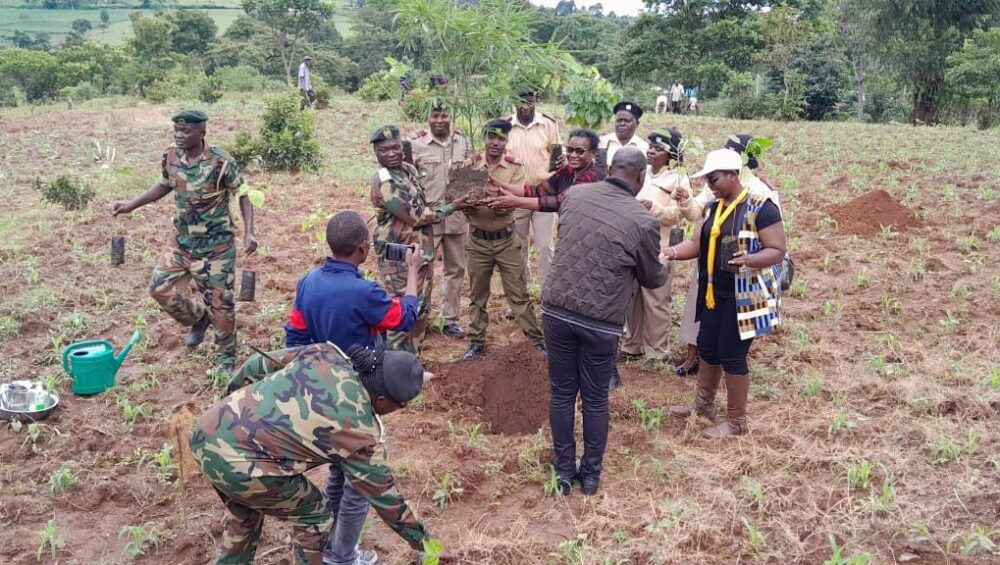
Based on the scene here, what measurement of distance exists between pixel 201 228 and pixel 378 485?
117 inches

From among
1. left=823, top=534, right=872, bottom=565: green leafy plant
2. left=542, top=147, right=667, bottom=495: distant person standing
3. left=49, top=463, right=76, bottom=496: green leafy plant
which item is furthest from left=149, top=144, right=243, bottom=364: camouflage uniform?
left=823, top=534, right=872, bottom=565: green leafy plant

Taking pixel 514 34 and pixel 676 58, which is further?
pixel 676 58

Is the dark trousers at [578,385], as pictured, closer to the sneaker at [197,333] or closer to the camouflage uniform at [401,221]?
the camouflage uniform at [401,221]

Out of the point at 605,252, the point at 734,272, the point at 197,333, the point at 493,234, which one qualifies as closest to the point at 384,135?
the point at 493,234

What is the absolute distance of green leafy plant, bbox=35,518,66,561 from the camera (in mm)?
3293

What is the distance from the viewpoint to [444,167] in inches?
221

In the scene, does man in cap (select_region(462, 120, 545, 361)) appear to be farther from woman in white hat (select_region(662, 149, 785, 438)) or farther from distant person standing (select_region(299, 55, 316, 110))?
distant person standing (select_region(299, 55, 316, 110))

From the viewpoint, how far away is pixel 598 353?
3.57 meters

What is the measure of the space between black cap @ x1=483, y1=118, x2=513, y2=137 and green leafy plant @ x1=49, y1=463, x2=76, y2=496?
3342 mm

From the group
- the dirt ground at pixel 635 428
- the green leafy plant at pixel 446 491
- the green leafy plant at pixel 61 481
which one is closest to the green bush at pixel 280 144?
the dirt ground at pixel 635 428

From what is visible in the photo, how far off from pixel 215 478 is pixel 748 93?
2782cm

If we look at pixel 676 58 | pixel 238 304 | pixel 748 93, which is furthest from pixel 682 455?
pixel 676 58

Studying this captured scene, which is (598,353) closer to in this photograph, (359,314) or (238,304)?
(359,314)

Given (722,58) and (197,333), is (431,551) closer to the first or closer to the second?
(197,333)
